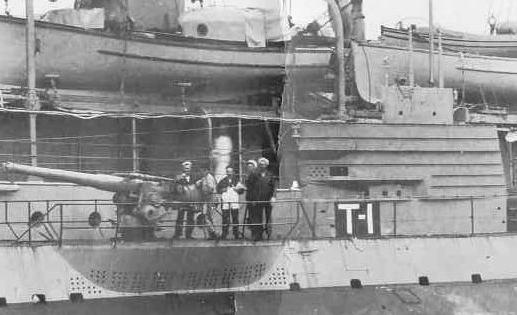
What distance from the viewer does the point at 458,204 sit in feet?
55.1

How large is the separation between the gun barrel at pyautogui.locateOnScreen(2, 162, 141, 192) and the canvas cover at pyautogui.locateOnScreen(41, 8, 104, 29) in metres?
5.28

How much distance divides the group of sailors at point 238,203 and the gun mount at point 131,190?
0.49 metres

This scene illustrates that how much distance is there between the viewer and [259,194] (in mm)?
14320

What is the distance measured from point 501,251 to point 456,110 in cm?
313

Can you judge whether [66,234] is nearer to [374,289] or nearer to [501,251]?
[374,289]

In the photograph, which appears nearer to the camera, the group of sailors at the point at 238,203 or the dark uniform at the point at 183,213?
the dark uniform at the point at 183,213

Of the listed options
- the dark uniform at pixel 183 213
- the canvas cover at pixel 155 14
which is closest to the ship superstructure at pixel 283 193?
the dark uniform at pixel 183 213

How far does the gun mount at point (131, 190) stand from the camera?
1349 cm

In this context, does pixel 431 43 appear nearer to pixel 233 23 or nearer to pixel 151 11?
pixel 233 23

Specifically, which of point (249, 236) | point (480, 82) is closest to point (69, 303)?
point (249, 236)

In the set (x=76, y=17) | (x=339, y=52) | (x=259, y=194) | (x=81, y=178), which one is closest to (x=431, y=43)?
(x=339, y=52)

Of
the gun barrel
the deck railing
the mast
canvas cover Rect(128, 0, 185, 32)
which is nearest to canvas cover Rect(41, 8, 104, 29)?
canvas cover Rect(128, 0, 185, 32)

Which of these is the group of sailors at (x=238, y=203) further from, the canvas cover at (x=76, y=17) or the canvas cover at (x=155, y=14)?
the canvas cover at (x=155, y=14)

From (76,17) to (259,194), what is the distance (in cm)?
653
